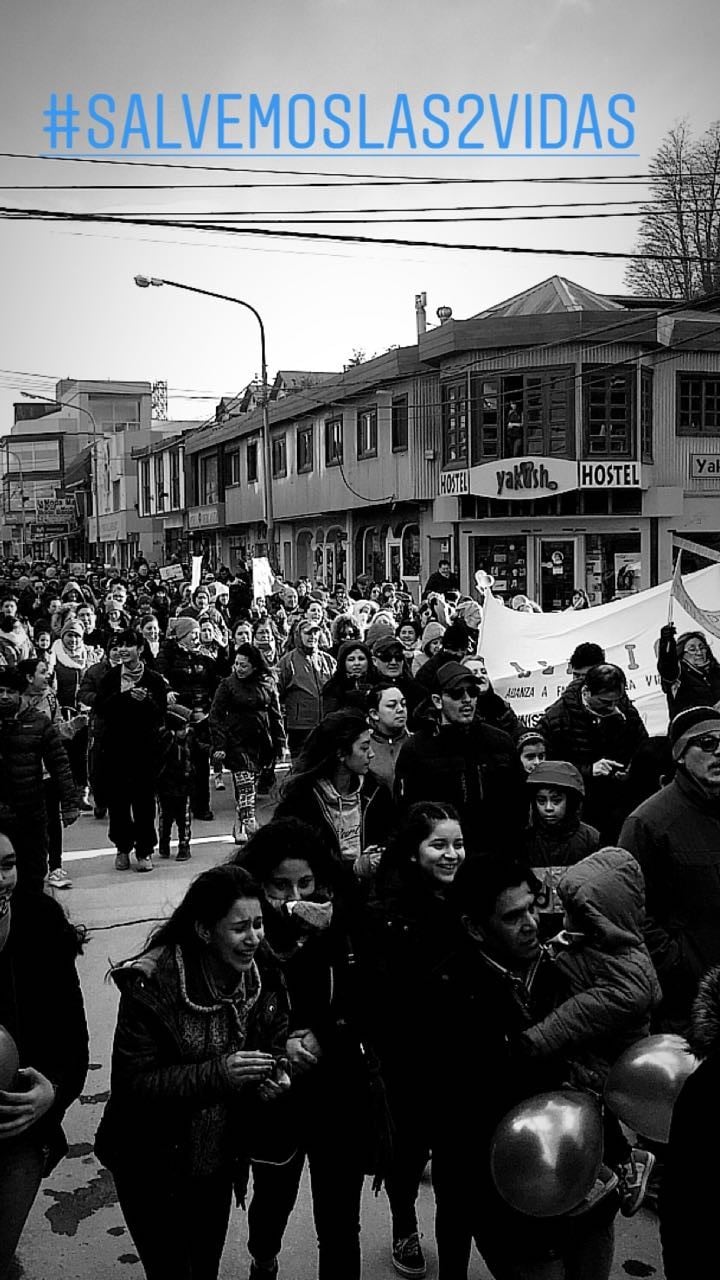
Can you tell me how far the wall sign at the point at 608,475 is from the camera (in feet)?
94.0

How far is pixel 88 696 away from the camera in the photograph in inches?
389

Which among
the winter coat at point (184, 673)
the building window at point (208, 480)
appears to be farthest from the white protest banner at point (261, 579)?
the building window at point (208, 480)

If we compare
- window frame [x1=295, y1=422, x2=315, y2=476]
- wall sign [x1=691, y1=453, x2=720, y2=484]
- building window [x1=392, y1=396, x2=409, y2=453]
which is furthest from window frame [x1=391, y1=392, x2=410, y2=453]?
wall sign [x1=691, y1=453, x2=720, y2=484]

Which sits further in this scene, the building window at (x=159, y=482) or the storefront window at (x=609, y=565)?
the building window at (x=159, y=482)

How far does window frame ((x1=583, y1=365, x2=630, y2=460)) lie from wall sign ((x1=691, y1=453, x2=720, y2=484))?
1.83 meters

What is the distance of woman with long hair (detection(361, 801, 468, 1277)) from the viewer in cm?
359

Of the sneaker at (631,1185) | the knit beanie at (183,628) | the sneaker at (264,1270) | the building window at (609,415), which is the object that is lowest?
the sneaker at (264,1270)

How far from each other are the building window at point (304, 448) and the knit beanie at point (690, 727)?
115ft

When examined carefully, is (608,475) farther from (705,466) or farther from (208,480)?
(208,480)

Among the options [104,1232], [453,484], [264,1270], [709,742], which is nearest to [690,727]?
[709,742]

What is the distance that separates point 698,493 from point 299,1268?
27710mm

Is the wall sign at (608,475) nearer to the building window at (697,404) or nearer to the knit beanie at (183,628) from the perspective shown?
the building window at (697,404)

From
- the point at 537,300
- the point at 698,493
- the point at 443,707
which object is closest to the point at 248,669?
the point at 443,707

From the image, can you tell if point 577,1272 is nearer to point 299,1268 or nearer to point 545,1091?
point 545,1091
